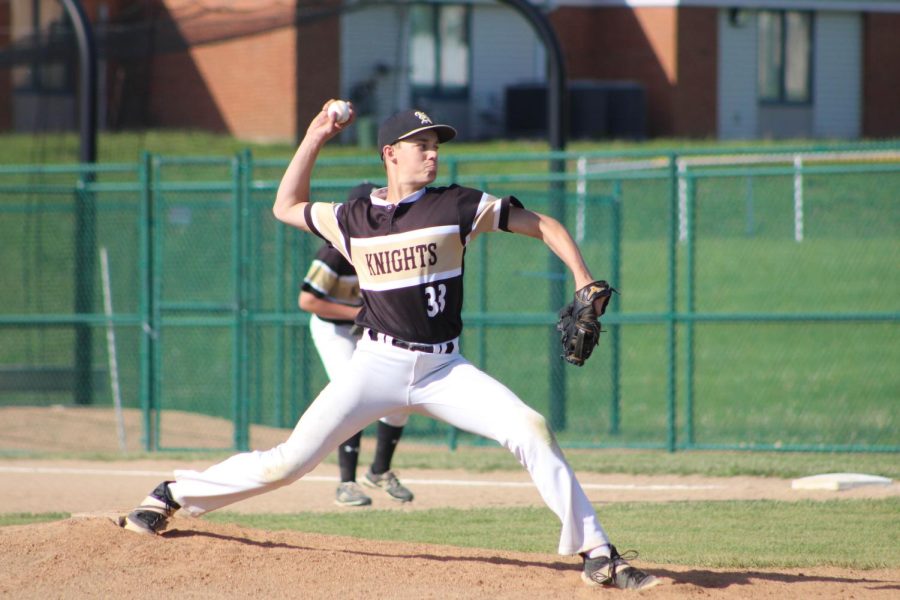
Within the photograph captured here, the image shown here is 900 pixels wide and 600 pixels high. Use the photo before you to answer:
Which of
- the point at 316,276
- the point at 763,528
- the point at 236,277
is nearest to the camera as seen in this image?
the point at 763,528

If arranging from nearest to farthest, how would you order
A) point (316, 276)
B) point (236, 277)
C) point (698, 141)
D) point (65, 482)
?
1. point (316, 276)
2. point (65, 482)
3. point (236, 277)
4. point (698, 141)

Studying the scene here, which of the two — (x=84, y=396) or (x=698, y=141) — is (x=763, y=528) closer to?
(x=84, y=396)

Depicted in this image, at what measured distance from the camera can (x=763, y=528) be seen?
710 centimetres

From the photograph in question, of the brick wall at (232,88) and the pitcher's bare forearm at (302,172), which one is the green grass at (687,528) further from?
the brick wall at (232,88)

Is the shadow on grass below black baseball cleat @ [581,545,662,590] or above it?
below

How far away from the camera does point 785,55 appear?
99.2 ft

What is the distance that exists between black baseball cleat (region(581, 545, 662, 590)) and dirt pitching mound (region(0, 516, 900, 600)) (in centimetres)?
5

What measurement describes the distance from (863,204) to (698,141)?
302 inches

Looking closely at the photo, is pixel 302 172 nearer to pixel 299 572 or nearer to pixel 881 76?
pixel 299 572

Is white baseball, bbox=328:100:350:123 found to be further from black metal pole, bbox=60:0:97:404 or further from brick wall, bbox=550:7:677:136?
brick wall, bbox=550:7:677:136

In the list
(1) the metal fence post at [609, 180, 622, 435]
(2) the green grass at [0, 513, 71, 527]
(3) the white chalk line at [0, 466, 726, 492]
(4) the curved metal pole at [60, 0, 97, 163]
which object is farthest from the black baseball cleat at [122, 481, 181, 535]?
(4) the curved metal pole at [60, 0, 97, 163]

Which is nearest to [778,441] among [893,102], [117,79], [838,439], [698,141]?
[838,439]

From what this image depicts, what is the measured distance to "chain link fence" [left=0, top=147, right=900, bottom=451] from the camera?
36.3ft

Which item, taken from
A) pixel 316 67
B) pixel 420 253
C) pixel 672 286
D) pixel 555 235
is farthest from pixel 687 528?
pixel 316 67
